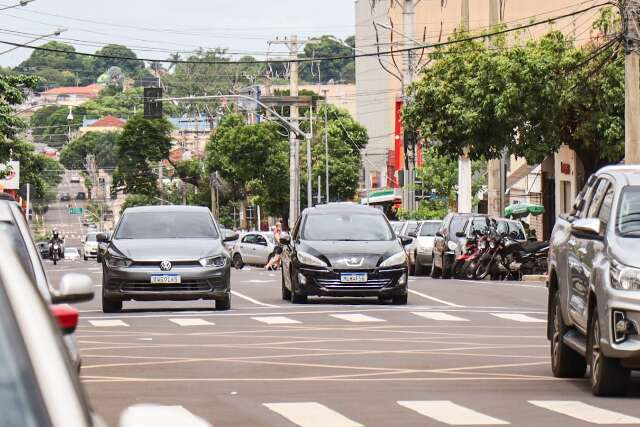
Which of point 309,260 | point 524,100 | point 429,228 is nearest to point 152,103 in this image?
point 429,228

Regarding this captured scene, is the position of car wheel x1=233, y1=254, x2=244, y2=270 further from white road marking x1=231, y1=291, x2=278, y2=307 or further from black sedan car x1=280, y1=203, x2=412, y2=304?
black sedan car x1=280, y1=203, x2=412, y2=304

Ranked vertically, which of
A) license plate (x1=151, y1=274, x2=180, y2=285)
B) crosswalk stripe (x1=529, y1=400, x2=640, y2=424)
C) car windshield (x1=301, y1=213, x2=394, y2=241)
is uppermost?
car windshield (x1=301, y1=213, x2=394, y2=241)

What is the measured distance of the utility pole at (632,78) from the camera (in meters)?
34.0

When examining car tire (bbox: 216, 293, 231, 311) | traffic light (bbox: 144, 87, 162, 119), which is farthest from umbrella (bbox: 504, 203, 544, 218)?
car tire (bbox: 216, 293, 231, 311)

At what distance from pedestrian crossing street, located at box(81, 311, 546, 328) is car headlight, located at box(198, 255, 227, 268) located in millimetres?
792

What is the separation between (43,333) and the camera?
3717mm

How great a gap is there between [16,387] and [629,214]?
10928mm

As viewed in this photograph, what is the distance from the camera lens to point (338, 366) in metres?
16.9

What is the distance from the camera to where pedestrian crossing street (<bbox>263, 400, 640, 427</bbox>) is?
12070mm

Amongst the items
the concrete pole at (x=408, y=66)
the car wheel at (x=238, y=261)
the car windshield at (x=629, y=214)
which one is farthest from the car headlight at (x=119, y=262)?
the car wheel at (x=238, y=261)

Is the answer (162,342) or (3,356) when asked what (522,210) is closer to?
(162,342)

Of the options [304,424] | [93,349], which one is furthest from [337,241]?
[304,424]

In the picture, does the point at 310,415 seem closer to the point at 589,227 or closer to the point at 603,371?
the point at 603,371

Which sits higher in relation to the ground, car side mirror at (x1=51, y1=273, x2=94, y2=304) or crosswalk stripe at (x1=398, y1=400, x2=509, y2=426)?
car side mirror at (x1=51, y1=273, x2=94, y2=304)
